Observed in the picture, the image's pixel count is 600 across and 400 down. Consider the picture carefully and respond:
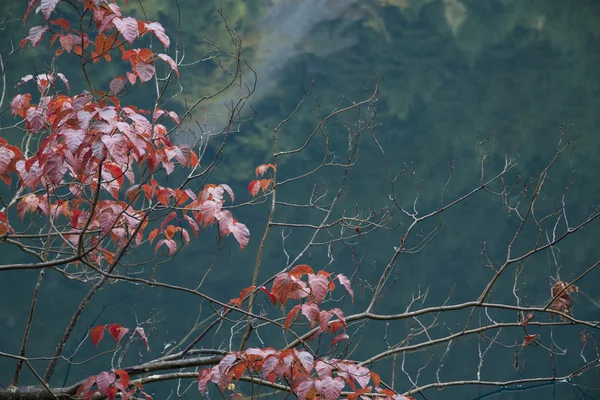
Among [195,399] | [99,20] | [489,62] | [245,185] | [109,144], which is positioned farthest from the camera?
[489,62]

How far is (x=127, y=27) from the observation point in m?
1.65

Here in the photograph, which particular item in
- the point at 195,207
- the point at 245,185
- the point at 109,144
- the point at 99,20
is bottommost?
the point at 245,185

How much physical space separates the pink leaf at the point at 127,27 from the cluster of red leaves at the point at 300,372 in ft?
2.88

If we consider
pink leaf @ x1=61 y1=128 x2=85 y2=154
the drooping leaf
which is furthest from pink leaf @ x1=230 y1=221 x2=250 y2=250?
pink leaf @ x1=61 y1=128 x2=85 y2=154

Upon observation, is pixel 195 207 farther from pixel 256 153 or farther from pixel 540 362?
pixel 540 362

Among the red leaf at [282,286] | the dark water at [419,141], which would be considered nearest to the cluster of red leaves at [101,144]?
the red leaf at [282,286]

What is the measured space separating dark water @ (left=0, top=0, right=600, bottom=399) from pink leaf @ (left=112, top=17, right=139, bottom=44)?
8.61ft

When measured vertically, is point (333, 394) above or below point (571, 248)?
above

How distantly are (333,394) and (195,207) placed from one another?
82cm

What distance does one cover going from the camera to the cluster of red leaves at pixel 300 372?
180 cm

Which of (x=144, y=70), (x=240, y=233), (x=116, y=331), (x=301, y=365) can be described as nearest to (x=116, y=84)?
(x=144, y=70)

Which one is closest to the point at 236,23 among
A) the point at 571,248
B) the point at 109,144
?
the point at 571,248

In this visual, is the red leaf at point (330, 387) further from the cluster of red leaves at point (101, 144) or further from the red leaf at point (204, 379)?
the cluster of red leaves at point (101, 144)

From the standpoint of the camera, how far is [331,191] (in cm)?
431
